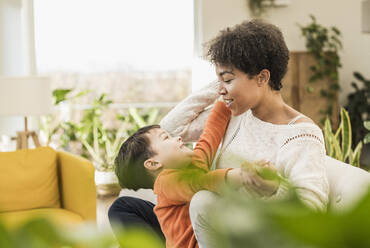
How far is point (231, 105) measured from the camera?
1615 mm

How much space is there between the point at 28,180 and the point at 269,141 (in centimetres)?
200

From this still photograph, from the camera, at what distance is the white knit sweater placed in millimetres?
1318

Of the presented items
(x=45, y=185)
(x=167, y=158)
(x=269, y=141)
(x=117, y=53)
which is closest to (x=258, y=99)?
(x=269, y=141)

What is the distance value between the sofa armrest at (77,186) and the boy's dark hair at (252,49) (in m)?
1.62

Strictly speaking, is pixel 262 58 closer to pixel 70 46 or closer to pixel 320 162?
pixel 320 162

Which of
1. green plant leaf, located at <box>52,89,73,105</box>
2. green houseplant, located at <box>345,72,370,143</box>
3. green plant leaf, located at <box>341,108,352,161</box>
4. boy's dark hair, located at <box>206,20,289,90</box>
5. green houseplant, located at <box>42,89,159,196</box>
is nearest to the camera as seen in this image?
boy's dark hair, located at <box>206,20,289,90</box>

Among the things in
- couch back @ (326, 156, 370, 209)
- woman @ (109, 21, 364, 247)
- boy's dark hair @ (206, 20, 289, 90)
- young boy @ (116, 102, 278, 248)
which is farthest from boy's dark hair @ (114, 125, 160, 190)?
couch back @ (326, 156, 370, 209)

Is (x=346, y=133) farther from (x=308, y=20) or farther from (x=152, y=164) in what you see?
(x=308, y=20)

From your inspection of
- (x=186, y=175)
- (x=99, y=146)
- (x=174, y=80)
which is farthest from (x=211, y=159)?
(x=174, y=80)

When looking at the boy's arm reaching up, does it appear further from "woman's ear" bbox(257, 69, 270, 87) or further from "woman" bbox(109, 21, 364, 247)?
"woman's ear" bbox(257, 69, 270, 87)

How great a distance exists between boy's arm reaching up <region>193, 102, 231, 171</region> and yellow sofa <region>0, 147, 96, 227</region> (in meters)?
1.45

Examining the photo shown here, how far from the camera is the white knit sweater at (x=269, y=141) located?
1318 mm

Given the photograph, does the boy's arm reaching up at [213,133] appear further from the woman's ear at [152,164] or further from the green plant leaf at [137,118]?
the green plant leaf at [137,118]

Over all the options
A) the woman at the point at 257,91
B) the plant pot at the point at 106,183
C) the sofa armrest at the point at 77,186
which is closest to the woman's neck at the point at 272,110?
the woman at the point at 257,91
